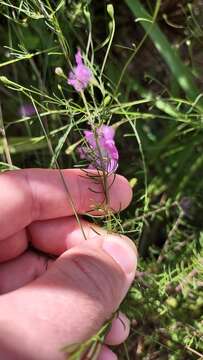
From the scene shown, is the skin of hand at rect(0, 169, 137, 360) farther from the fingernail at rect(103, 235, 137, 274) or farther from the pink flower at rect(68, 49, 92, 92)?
the pink flower at rect(68, 49, 92, 92)

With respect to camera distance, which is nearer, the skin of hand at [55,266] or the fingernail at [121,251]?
the skin of hand at [55,266]

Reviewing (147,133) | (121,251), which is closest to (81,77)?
(121,251)

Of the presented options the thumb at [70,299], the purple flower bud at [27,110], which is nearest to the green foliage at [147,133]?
the purple flower bud at [27,110]

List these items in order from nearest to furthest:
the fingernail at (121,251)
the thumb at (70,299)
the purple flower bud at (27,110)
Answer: the thumb at (70,299) < the fingernail at (121,251) < the purple flower bud at (27,110)

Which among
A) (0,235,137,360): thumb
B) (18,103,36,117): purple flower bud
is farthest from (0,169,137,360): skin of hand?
(18,103,36,117): purple flower bud

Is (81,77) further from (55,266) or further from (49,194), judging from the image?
(55,266)

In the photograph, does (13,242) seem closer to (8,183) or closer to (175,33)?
(8,183)

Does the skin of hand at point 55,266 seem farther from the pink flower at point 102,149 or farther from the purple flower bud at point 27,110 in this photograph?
the purple flower bud at point 27,110
